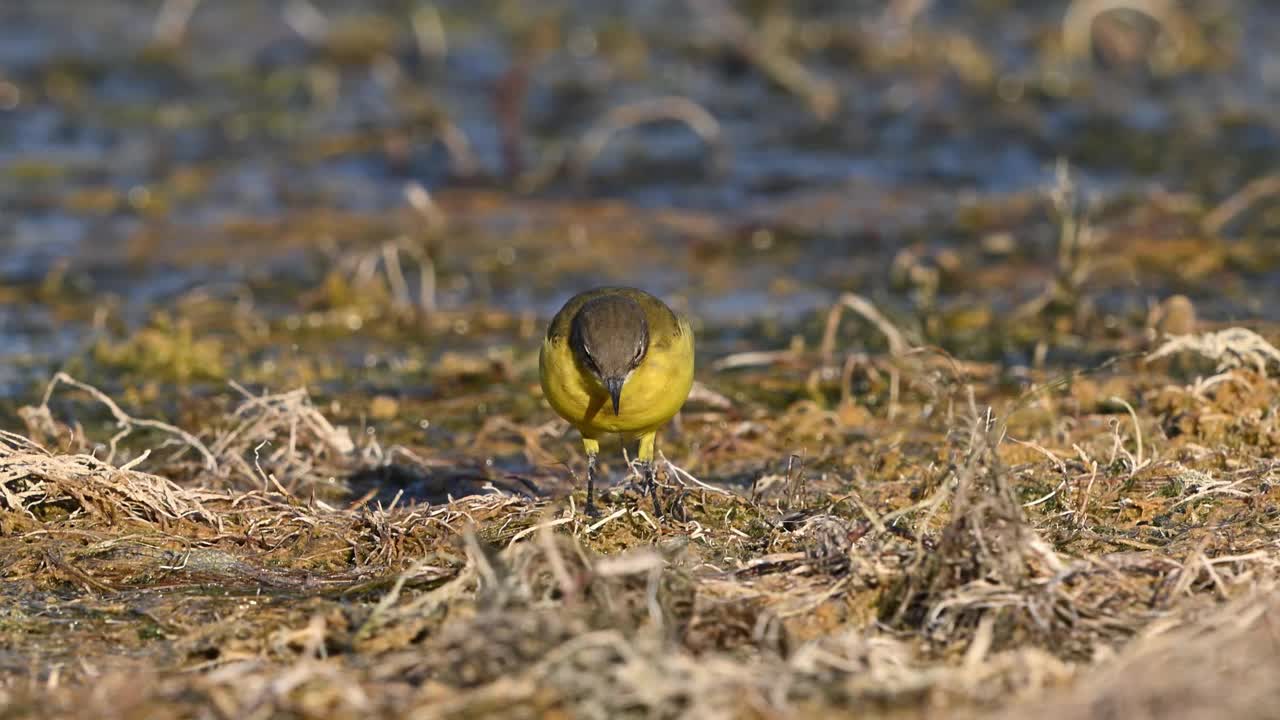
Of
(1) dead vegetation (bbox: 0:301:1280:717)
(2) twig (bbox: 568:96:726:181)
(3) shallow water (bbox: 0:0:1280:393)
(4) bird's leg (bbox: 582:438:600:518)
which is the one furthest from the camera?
(2) twig (bbox: 568:96:726:181)

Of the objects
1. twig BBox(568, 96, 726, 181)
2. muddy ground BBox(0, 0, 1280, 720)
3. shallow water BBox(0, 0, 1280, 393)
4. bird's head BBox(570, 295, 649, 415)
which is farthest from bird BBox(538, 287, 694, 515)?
twig BBox(568, 96, 726, 181)

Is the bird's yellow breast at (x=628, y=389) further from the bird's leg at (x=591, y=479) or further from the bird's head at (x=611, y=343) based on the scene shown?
Result: the bird's leg at (x=591, y=479)

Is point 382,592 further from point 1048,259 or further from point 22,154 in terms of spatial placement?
point 22,154

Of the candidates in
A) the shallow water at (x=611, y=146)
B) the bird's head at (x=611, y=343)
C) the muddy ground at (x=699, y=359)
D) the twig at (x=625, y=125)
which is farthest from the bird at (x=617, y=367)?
the twig at (x=625, y=125)

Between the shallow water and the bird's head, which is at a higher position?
the bird's head

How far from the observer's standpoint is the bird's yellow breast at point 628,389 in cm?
615

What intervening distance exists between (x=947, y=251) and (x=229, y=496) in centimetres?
617

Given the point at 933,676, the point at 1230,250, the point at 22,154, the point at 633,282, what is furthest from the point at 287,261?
the point at 933,676

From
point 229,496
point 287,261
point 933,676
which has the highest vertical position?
point 933,676

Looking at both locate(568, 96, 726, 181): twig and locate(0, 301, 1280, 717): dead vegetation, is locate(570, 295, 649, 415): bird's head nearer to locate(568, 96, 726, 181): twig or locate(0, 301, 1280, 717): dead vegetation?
locate(0, 301, 1280, 717): dead vegetation

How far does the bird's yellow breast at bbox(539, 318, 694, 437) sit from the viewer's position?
615 centimetres

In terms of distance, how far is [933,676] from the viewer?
4.15 meters

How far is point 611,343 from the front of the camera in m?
6.02

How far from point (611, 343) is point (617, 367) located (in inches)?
3.2
